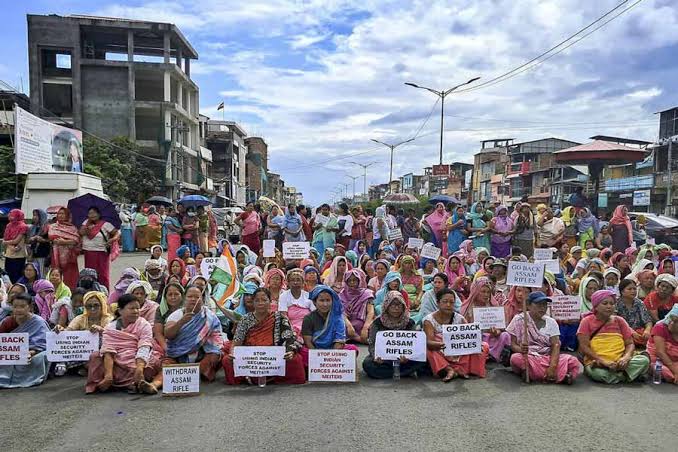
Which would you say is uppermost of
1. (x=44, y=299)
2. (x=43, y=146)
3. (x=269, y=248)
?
(x=43, y=146)

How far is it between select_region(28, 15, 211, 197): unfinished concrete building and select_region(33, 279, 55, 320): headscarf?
35211 millimetres

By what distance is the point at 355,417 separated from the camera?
4.76 metres

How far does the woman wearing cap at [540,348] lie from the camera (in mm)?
5688

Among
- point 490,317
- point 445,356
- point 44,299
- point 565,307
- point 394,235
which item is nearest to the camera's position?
point 445,356

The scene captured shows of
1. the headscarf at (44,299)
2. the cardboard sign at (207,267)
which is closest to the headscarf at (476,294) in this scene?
the cardboard sign at (207,267)

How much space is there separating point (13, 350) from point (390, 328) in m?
3.82

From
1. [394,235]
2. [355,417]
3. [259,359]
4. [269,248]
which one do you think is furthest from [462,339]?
[394,235]

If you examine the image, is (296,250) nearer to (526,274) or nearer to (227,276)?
(227,276)

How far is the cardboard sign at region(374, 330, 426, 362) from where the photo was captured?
19.0ft

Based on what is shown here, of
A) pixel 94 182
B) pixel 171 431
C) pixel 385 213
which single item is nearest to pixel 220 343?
pixel 171 431

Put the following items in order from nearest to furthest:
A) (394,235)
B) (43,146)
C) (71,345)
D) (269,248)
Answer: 1. (71,345)
2. (269,248)
3. (394,235)
4. (43,146)

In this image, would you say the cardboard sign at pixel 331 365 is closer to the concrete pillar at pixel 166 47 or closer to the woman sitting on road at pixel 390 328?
the woman sitting on road at pixel 390 328

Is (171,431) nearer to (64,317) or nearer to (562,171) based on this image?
(64,317)

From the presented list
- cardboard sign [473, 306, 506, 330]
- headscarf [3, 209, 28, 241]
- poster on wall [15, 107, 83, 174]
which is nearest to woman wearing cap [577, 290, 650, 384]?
cardboard sign [473, 306, 506, 330]
